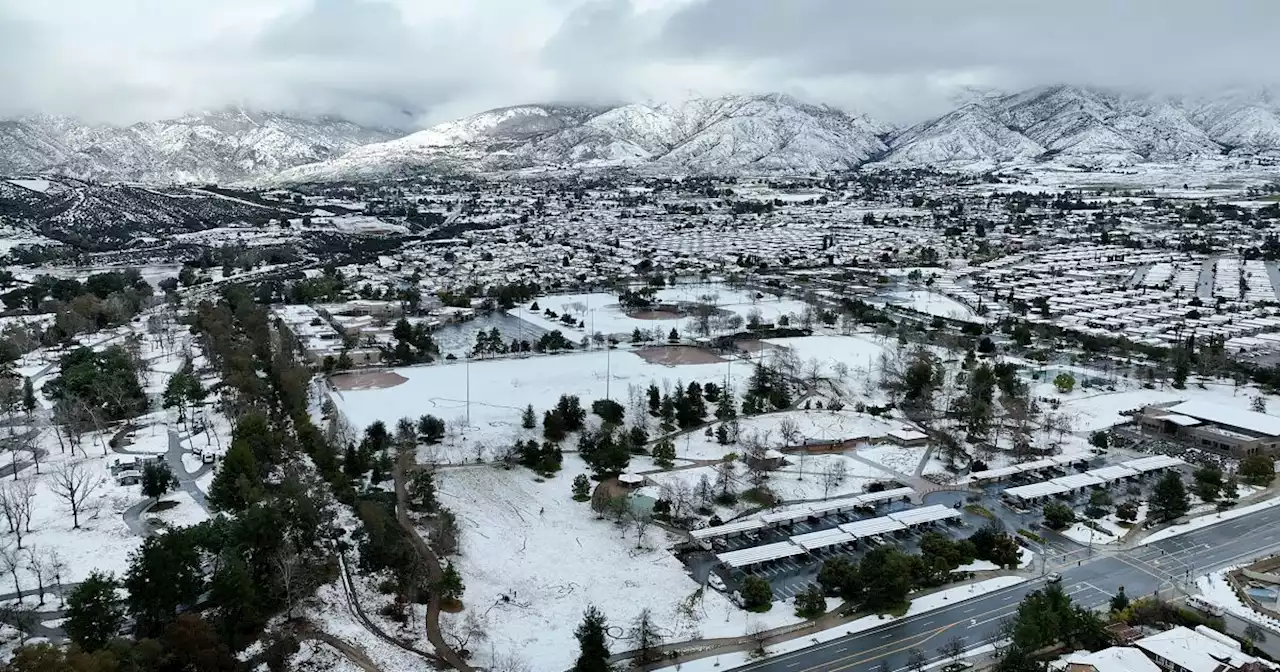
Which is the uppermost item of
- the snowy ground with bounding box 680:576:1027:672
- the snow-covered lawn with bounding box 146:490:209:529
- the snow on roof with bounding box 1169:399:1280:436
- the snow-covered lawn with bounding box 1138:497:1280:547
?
the snow-covered lawn with bounding box 146:490:209:529

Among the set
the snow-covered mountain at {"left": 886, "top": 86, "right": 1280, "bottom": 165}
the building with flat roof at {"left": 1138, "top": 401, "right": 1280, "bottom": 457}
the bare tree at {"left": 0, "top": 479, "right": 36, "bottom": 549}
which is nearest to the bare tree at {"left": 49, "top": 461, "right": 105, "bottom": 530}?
the bare tree at {"left": 0, "top": 479, "right": 36, "bottom": 549}

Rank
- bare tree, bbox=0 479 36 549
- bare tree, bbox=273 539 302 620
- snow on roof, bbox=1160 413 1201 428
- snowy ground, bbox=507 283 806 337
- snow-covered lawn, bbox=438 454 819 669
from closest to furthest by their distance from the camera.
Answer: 1. bare tree, bbox=273 539 302 620
2. snow-covered lawn, bbox=438 454 819 669
3. bare tree, bbox=0 479 36 549
4. snow on roof, bbox=1160 413 1201 428
5. snowy ground, bbox=507 283 806 337

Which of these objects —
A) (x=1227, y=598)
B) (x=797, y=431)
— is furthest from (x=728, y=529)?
(x=1227, y=598)

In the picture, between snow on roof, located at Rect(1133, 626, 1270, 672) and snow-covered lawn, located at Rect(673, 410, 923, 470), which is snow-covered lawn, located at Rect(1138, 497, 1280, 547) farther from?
snow-covered lawn, located at Rect(673, 410, 923, 470)

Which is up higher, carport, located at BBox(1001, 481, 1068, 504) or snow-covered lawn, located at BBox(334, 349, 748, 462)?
snow-covered lawn, located at BBox(334, 349, 748, 462)

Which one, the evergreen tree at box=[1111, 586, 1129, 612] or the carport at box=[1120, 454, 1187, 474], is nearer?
the evergreen tree at box=[1111, 586, 1129, 612]

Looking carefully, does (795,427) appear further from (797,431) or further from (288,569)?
(288,569)

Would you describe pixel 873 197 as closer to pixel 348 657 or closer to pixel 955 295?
pixel 955 295
